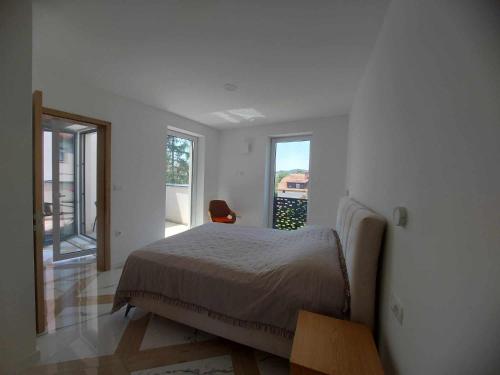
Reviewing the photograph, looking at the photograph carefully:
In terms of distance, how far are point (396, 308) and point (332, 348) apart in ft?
1.19

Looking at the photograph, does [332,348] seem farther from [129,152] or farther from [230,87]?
[129,152]

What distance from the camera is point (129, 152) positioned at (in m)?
3.27

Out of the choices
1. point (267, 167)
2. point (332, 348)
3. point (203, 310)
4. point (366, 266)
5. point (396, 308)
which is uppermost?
point (267, 167)

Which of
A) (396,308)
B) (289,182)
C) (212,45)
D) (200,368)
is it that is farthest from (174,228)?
(396,308)

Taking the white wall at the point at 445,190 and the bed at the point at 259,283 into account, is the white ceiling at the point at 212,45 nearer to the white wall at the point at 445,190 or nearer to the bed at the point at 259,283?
the white wall at the point at 445,190

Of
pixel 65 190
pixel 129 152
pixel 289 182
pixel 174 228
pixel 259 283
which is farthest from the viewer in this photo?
pixel 174 228

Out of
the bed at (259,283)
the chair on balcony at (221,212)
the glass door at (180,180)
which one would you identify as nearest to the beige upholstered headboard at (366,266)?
the bed at (259,283)

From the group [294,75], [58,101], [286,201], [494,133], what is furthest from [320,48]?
[286,201]

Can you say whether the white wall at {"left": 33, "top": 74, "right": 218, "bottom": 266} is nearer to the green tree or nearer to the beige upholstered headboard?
the green tree

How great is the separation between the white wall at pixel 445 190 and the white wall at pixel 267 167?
2772 mm

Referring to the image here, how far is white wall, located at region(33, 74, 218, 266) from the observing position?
2.57 m

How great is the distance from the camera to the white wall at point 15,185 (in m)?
1.33

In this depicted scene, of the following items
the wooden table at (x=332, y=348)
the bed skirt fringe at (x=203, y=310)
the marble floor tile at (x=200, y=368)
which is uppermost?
the wooden table at (x=332, y=348)

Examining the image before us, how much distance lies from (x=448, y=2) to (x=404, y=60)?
0.41m
